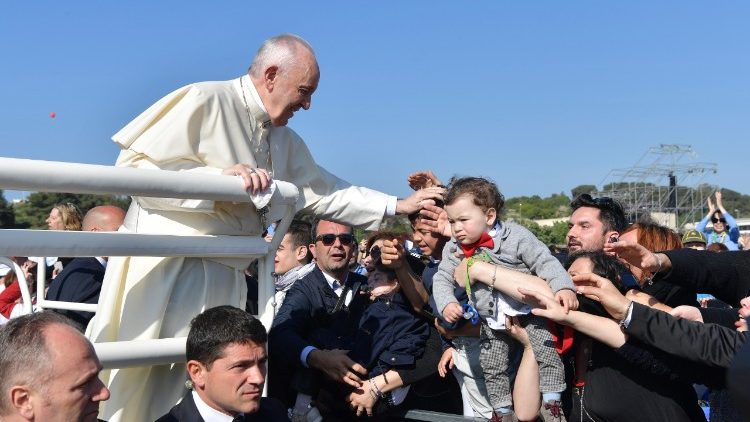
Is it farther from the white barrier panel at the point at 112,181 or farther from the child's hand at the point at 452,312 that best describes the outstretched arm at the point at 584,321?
the white barrier panel at the point at 112,181

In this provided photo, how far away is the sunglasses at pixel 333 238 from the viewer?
19.6 ft

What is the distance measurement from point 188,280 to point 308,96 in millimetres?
1086

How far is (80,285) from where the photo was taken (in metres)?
5.50

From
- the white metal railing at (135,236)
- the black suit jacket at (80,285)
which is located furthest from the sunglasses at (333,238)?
the white metal railing at (135,236)

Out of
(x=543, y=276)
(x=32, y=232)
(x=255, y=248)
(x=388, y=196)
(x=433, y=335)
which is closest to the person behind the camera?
(x=32, y=232)

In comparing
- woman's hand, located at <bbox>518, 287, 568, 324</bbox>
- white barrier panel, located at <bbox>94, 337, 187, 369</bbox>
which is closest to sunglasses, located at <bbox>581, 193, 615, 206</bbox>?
woman's hand, located at <bbox>518, 287, 568, 324</bbox>

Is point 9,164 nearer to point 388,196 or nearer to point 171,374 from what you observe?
point 171,374

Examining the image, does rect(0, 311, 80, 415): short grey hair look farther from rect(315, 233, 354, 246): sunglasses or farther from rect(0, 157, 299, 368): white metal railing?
rect(315, 233, 354, 246): sunglasses

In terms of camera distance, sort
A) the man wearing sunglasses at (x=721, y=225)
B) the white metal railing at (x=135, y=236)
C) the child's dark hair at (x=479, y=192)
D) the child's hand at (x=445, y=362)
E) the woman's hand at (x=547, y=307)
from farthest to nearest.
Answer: the man wearing sunglasses at (x=721, y=225) → the child's hand at (x=445, y=362) → the child's dark hair at (x=479, y=192) → the woman's hand at (x=547, y=307) → the white metal railing at (x=135, y=236)

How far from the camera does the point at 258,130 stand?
4.65m

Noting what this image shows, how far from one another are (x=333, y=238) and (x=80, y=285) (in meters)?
1.58

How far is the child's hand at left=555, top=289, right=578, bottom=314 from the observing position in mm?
4137

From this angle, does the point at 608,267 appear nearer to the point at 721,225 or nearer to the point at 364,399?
the point at 364,399

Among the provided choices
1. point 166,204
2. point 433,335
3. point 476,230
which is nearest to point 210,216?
point 166,204
